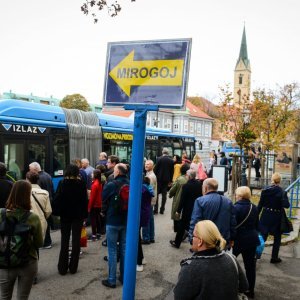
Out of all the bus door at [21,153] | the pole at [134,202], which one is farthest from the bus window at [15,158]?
the pole at [134,202]

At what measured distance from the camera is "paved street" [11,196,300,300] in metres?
5.50

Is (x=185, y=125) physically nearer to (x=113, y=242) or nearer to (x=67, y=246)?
(x=67, y=246)

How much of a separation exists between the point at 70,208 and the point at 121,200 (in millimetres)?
1068

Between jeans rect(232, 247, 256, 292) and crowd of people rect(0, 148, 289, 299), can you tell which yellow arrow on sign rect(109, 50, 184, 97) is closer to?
crowd of people rect(0, 148, 289, 299)

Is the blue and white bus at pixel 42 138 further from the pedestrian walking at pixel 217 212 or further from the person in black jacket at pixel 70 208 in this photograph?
the pedestrian walking at pixel 217 212

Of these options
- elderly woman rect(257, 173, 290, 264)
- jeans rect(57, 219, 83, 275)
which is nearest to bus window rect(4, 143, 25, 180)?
jeans rect(57, 219, 83, 275)

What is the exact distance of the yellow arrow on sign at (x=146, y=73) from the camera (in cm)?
358

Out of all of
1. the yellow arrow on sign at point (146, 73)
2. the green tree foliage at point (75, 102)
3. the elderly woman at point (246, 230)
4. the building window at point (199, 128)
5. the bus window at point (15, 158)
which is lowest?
the elderly woman at point (246, 230)

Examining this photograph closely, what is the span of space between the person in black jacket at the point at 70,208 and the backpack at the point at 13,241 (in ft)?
7.27

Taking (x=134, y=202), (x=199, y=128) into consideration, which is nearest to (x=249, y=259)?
(x=134, y=202)

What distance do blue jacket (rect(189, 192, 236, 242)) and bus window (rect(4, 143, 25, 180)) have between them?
6.30 metres

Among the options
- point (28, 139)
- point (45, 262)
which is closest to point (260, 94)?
point (28, 139)

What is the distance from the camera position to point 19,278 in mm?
3979

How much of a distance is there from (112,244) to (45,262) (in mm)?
1796
